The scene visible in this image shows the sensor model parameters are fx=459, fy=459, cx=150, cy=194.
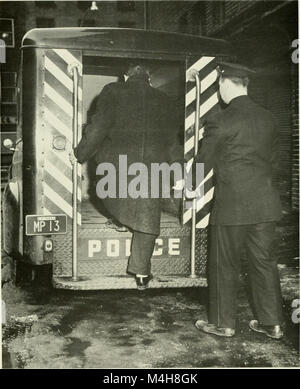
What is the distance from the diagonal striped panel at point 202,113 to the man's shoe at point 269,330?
0.93 metres

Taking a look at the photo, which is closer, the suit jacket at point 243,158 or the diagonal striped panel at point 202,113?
the suit jacket at point 243,158

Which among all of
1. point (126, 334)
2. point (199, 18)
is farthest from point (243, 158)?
point (199, 18)

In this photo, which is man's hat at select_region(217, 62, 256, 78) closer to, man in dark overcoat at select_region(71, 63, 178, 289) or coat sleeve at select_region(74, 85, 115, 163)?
man in dark overcoat at select_region(71, 63, 178, 289)

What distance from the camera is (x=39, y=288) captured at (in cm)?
454

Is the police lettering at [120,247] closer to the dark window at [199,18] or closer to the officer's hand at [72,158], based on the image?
the officer's hand at [72,158]

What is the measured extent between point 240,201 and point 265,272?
542 millimetres

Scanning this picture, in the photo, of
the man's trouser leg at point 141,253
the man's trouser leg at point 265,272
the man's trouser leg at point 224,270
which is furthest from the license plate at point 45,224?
the man's trouser leg at point 265,272

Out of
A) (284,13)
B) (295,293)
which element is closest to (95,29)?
(295,293)

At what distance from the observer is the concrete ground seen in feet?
9.91

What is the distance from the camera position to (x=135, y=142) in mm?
3703

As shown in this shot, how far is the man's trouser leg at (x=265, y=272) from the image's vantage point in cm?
322
